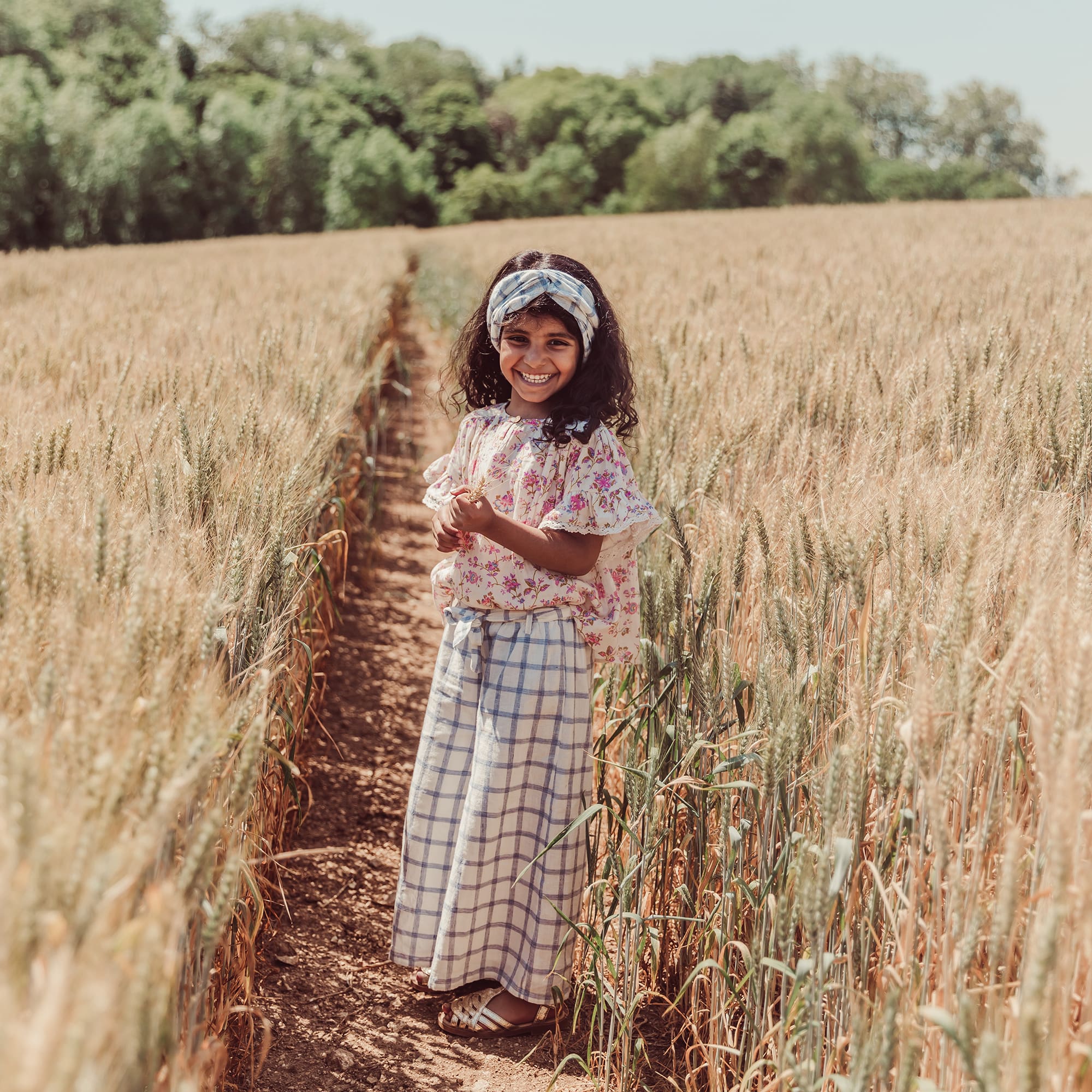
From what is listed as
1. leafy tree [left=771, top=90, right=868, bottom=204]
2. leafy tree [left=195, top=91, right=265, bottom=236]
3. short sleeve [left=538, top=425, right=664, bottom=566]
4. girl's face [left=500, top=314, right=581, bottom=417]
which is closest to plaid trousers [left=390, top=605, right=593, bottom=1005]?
short sleeve [left=538, top=425, right=664, bottom=566]

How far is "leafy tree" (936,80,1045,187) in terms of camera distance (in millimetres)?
73375

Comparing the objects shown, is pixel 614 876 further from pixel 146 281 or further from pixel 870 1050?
pixel 146 281

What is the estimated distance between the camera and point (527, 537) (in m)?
1.92

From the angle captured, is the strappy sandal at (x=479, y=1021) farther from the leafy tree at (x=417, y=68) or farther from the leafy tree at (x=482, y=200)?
the leafy tree at (x=417, y=68)

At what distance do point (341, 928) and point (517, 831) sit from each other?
65cm

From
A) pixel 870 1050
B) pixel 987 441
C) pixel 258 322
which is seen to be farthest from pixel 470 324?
pixel 258 322

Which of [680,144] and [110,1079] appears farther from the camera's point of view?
[680,144]

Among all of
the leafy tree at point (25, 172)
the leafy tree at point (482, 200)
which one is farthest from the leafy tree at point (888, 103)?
the leafy tree at point (25, 172)

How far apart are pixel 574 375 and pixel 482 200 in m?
41.9

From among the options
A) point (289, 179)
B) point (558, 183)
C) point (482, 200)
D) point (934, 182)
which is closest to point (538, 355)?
point (482, 200)

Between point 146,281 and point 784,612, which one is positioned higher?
point 146,281

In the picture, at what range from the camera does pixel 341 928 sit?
241cm

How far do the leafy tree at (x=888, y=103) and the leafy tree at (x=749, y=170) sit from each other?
35108mm

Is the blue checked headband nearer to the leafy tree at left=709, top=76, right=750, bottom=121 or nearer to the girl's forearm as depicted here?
the girl's forearm
